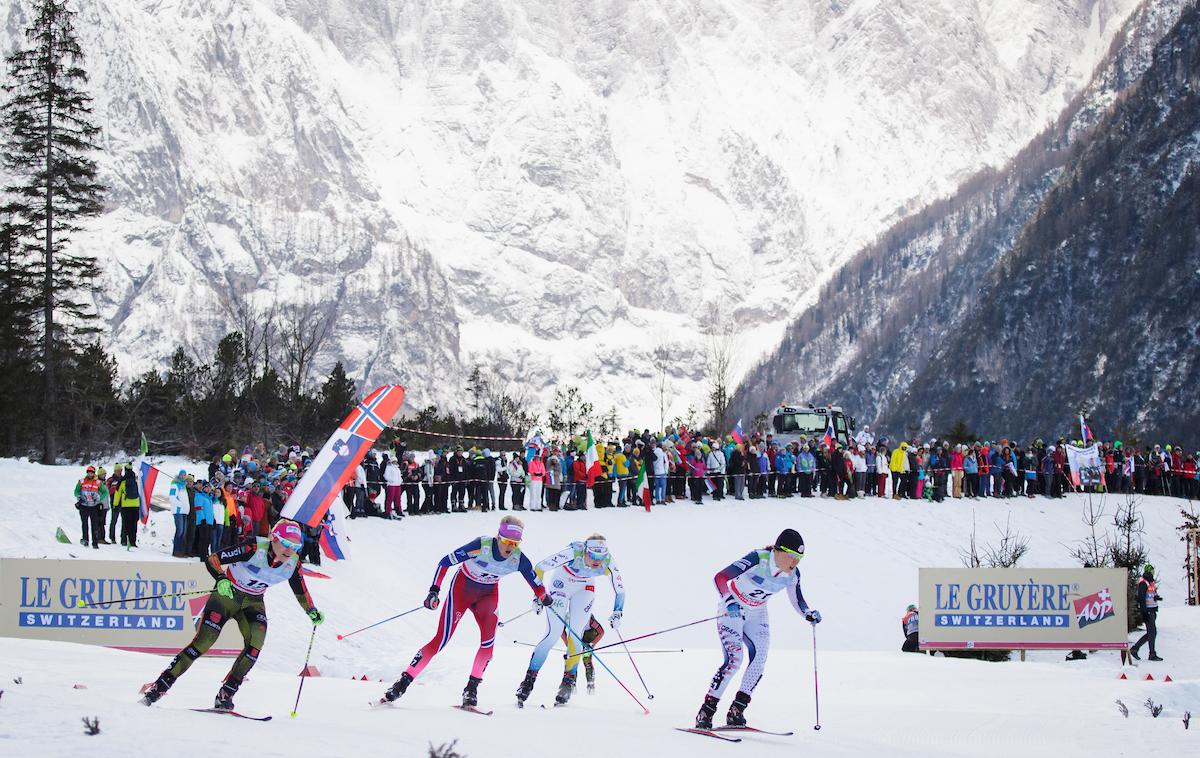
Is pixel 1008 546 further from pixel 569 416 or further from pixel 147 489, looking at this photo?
pixel 569 416

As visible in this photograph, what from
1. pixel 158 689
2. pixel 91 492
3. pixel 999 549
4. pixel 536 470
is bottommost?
pixel 158 689

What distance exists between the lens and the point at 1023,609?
22.0 metres

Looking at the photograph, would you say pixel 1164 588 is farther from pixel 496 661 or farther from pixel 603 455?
pixel 496 661

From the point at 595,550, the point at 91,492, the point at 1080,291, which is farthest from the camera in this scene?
the point at 1080,291

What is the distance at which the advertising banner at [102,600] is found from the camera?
56.7 feet

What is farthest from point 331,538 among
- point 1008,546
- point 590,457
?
point 1008,546

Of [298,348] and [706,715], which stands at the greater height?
[298,348]

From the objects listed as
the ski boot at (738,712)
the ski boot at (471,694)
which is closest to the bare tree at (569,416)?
the ski boot at (471,694)

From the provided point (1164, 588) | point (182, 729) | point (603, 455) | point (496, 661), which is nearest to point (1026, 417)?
point (1164, 588)

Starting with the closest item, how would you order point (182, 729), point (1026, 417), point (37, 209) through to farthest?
point (182, 729) → point (37, 209) → point (1026, 417)

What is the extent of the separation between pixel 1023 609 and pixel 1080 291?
9711 cm

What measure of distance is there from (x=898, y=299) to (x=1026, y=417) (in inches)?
3028

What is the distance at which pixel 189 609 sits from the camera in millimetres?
17484

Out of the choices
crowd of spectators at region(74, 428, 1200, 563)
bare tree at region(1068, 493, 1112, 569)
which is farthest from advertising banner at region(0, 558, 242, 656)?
bare tree at region(1068, 493, 1112, 569)
